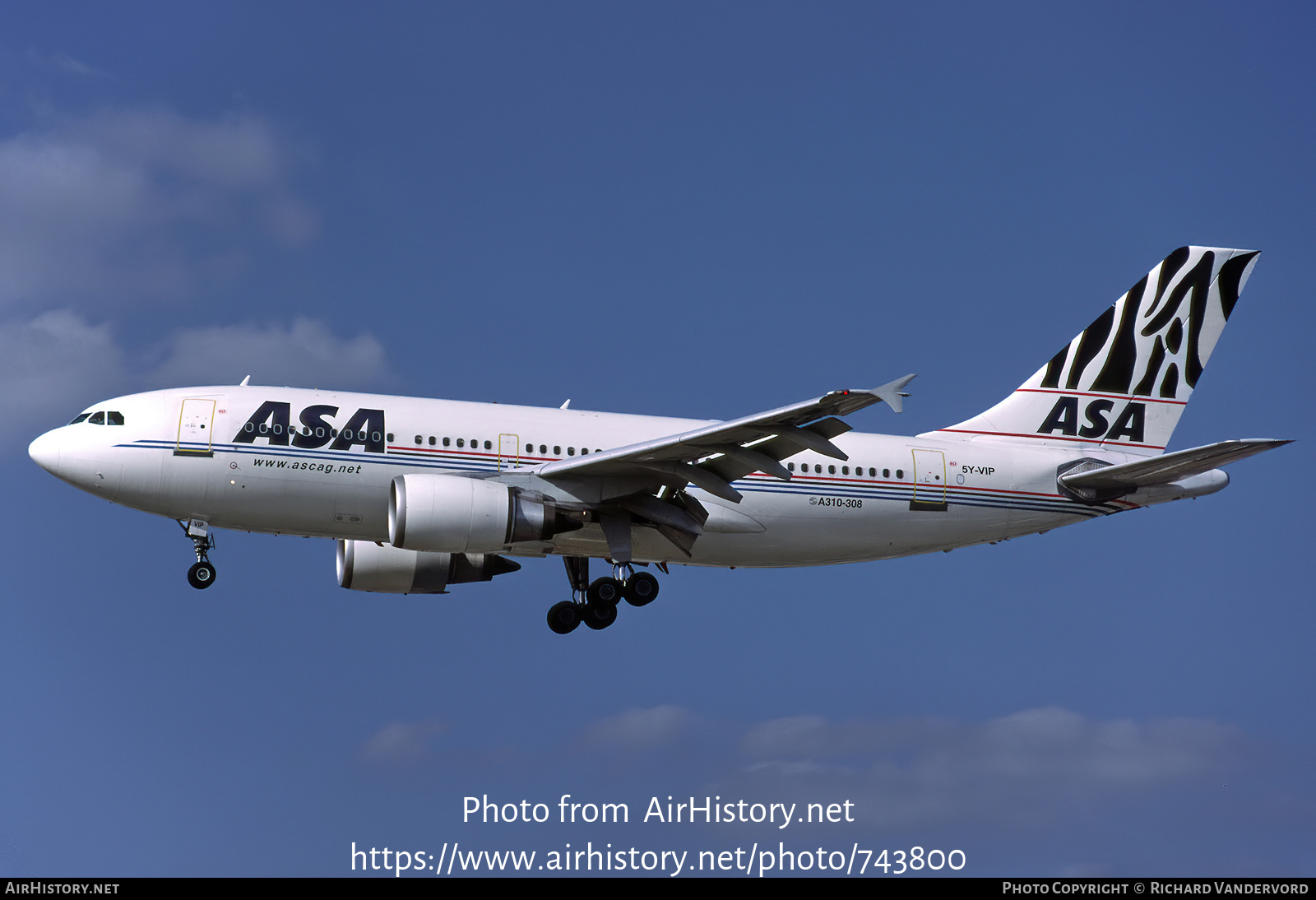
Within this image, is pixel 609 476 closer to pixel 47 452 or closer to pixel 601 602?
pixel 601 602

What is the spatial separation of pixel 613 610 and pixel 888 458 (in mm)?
6981

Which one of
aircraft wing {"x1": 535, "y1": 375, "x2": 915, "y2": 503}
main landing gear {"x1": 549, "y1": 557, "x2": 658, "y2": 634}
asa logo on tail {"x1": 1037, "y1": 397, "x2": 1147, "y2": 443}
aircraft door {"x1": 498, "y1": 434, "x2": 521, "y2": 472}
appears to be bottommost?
main landing gear {"x1": 549, "y1": 557, "x2": 658, "y2": 634}

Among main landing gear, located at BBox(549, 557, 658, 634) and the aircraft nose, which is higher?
the aircraft nose

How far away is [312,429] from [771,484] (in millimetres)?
9662

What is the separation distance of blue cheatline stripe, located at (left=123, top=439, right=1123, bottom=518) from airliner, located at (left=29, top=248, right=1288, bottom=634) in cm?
4

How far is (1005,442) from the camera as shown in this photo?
35031mm

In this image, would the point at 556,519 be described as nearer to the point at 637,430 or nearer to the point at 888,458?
the point at 637,430

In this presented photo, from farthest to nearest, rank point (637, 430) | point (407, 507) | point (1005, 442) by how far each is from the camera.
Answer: point (1005, 442)
point (637, 430)
point (407, 507)

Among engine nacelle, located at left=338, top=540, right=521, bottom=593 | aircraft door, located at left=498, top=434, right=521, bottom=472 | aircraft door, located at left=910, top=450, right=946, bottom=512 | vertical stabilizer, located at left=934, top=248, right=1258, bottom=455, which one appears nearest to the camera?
aircraft door, located at left=498, top=434, right=521, bottom=472

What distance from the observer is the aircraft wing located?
2675 centimetres

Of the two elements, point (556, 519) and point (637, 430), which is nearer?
point (556, 519)

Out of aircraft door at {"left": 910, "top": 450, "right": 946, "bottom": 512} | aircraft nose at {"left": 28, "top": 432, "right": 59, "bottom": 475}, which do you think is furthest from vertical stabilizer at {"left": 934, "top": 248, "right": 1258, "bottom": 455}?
aircraft nose at {"left": 28, "top": 432, "right": 59, "bottom": 475}

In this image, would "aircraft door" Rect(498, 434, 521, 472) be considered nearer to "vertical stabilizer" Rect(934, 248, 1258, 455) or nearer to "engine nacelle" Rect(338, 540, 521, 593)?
"engine nacelle" Rect(338, 540, 521, 593)
